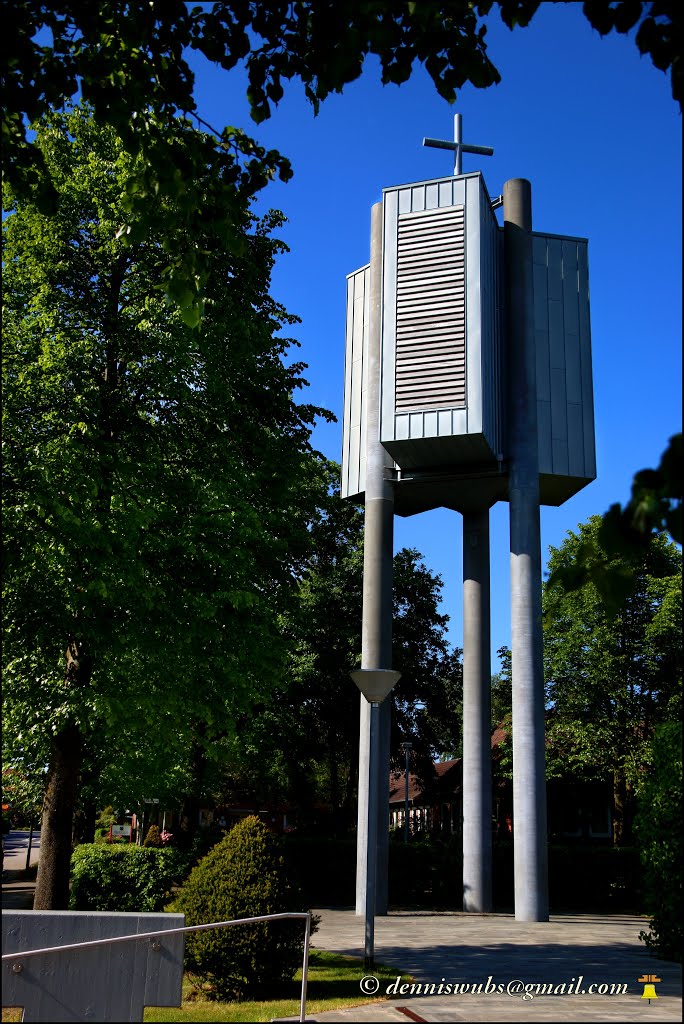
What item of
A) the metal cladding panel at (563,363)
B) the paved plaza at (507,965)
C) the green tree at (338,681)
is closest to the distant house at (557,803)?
the green tree at (338,681)

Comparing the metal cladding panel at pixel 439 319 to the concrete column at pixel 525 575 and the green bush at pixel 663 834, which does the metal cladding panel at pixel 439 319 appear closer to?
the concrete column at pixel 525 575

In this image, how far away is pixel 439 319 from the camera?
23469 millimetres

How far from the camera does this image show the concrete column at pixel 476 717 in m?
23.6

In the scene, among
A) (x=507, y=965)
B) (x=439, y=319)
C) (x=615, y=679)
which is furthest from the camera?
(x=615, y=679)

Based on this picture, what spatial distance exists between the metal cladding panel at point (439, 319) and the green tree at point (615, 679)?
13.0 meters

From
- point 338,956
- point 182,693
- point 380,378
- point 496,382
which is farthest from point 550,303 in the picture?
point 338,956

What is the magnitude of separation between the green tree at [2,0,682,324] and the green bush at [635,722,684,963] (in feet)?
27.9

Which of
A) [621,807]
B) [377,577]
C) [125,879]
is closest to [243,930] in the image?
[125,879]

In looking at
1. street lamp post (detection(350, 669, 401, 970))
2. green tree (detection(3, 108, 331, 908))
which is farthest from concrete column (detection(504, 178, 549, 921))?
street lamp post (detection(350, 669, 401, 970))

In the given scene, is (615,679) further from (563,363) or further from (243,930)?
(243,930)

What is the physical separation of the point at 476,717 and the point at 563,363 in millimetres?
9330

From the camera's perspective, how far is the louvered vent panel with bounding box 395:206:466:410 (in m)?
23.0

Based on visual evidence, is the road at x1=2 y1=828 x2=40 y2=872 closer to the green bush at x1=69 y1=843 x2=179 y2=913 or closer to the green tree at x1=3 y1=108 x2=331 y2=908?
Result: the green bush at x1=69 y1=843 x2=179 y2=913

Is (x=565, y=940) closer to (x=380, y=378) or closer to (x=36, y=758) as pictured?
(x=36, y=758)
